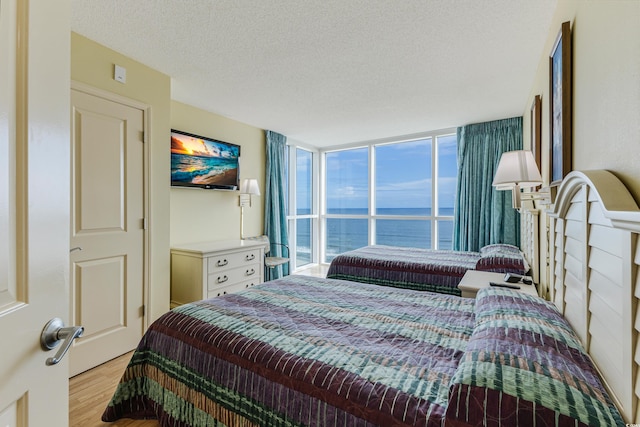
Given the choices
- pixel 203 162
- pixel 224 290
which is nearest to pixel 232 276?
pixel 224 290

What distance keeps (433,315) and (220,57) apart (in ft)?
8.05

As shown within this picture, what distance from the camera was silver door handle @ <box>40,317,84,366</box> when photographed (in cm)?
63

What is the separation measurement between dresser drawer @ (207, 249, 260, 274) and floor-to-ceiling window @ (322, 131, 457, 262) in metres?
2.70

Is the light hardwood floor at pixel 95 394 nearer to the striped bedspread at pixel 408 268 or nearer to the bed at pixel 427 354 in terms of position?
the bed at pixel 427 354

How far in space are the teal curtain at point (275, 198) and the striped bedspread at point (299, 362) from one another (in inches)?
107

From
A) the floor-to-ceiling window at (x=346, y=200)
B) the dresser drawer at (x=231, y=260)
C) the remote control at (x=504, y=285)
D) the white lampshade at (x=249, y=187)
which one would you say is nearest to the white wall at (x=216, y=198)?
the white lampshade at (x=249, y=187)

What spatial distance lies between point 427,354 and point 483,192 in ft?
11.9

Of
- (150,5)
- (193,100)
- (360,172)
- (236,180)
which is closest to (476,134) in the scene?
(360,172)

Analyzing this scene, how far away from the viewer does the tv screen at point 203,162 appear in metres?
3.30

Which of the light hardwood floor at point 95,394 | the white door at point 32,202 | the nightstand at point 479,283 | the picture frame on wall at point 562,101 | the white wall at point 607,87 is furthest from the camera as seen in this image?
the nightstand at point 479,283

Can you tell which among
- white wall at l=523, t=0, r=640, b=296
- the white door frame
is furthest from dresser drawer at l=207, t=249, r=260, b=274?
white wall at l=523, t=0, r=640, b=296

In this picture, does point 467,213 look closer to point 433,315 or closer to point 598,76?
point 433,315

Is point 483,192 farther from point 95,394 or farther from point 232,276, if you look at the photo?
point 95,394

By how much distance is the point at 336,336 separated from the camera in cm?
136
